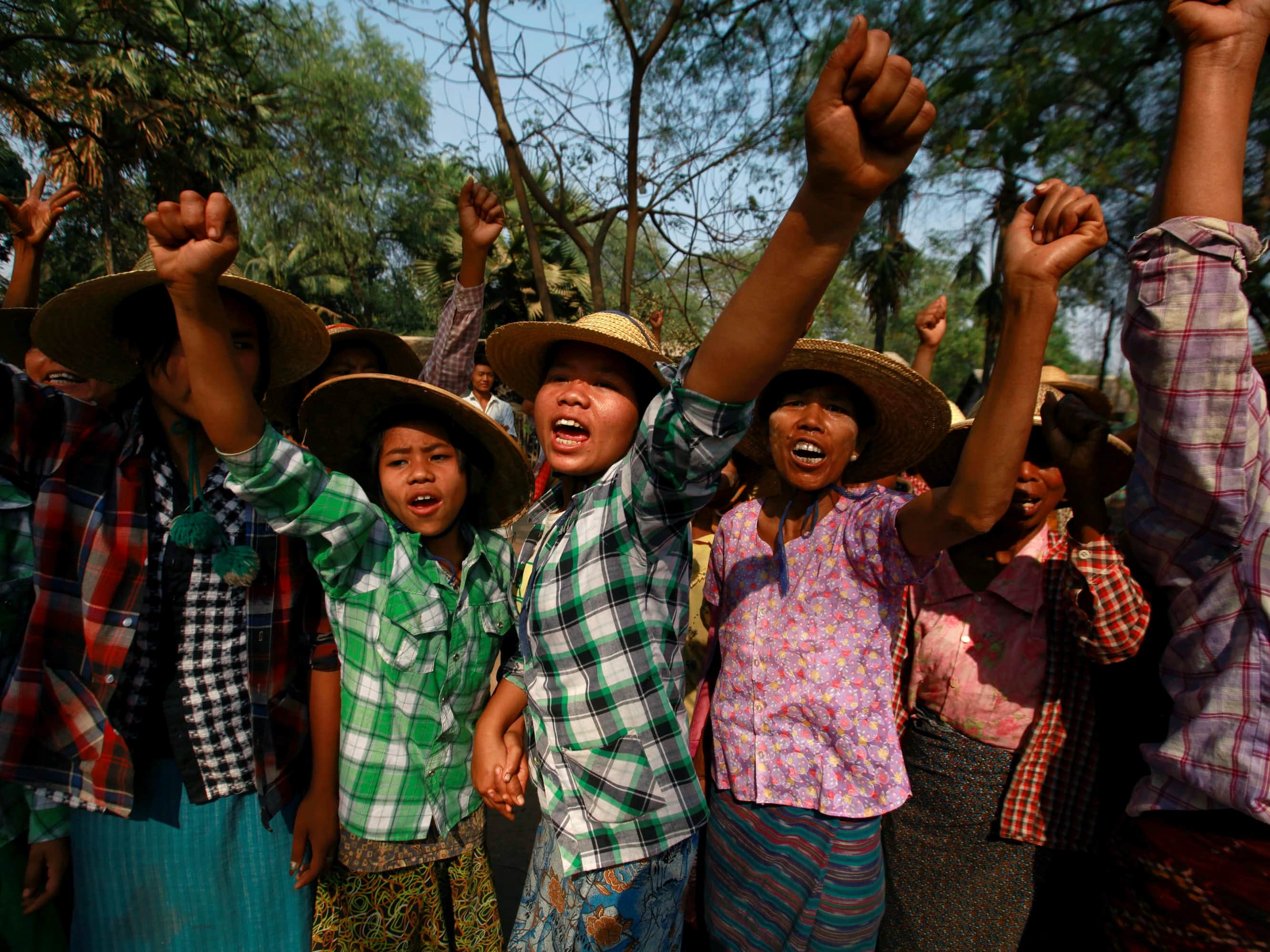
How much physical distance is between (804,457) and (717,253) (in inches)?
127

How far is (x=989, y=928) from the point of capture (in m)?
2.02

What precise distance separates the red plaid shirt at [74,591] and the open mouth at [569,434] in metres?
1.01

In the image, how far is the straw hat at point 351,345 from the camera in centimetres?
302

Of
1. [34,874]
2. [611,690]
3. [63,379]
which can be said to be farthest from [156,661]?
[63,379]

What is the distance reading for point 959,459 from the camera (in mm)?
1802

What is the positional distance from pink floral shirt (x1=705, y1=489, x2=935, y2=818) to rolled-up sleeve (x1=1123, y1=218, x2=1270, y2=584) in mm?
546

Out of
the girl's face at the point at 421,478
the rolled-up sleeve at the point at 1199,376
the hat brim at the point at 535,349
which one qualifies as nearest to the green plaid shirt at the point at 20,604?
the girl's face at the point at 421,478

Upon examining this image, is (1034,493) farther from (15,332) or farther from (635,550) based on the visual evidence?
(15,332)

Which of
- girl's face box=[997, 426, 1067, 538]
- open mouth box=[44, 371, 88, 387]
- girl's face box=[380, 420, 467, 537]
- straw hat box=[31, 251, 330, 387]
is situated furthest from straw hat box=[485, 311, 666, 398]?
open mouth box=[44, 371, 88, 387]

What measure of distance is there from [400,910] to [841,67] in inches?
79.5

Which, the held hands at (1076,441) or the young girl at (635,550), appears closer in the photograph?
the young girl at (635,550)

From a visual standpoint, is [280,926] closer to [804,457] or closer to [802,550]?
[802,550]

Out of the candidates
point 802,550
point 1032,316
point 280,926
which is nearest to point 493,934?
point 280,926

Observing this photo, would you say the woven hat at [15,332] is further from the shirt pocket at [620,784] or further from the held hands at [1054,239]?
the held hands at [1054,239]
